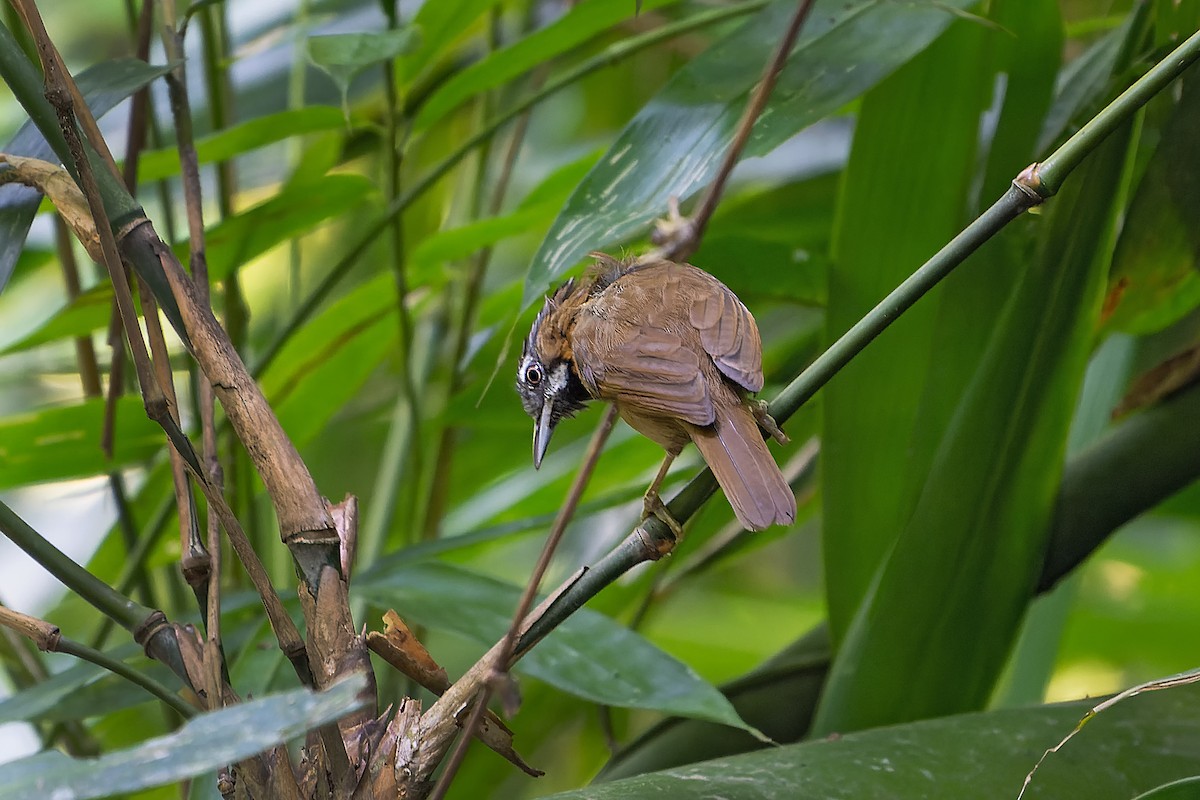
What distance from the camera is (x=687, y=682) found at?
0.88 meters

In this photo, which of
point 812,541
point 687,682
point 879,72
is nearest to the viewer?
point 687,682

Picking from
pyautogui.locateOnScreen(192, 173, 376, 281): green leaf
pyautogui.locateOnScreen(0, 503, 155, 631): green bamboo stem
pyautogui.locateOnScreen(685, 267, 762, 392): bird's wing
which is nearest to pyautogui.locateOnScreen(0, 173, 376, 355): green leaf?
pyautogui.locateOnScreen(192, 173, 376, 281): green leaf

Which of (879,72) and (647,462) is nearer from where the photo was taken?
(879,72)

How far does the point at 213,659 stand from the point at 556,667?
0.41 metres

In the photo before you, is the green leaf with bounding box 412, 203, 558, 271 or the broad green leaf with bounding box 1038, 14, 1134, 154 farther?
the green leaf with bounding box 412, 203, 558, 271

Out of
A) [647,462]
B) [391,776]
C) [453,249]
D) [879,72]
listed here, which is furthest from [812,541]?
[391,776]

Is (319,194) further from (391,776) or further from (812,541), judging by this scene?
(812,541)

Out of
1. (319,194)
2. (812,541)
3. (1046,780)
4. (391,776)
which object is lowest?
(812,541)

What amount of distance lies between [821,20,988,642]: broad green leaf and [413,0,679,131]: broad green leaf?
321 millimetres

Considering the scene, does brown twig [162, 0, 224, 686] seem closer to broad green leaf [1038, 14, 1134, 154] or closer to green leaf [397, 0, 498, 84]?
green leaf [397, 0, 498, 84]

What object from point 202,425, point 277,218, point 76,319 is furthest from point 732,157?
point 76,319

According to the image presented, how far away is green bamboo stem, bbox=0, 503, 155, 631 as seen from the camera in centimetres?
54

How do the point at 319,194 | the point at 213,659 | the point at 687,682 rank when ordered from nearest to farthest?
the point at 213,659
the point at 687,682
the point at 319,194

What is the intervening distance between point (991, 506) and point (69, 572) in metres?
0.79
